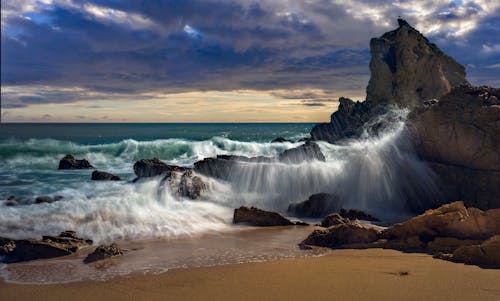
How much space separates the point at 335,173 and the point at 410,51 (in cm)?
1685

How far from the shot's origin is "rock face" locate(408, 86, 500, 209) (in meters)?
10.0

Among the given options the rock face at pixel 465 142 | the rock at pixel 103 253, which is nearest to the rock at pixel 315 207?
the rock face at pixel 465 142

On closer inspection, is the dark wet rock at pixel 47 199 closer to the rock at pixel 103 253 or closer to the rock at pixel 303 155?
the rock at pixel 103 253

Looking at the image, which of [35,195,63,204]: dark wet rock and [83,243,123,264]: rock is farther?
[35,195,63,204]: dark wet rock

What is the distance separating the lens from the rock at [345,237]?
23.6 feet

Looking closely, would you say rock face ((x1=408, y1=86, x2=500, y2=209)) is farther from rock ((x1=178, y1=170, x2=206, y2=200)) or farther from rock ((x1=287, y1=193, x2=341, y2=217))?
rock ((x1=178, y1=170, x2=206, y2=200))

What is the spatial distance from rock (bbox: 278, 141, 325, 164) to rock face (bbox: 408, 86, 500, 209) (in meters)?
2.96

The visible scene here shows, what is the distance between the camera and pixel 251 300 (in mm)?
4766

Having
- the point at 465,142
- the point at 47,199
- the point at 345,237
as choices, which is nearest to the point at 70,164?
the point at 47,199

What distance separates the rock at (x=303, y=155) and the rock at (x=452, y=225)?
609 cm

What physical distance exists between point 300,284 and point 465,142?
6974 mm

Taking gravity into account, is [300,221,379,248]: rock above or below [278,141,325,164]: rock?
below

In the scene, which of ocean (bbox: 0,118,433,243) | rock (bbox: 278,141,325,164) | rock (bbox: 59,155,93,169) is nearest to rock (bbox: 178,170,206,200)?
ocean (bbox: 0,118,433,243)

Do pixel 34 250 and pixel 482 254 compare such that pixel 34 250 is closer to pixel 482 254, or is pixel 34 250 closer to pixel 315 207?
pixel 315 207
